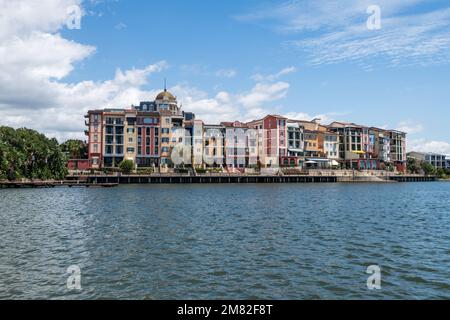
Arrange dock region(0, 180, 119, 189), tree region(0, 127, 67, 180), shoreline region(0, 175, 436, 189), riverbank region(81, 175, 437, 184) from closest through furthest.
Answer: tree region(0, 127, 67, 180) → dock region(0, 180, 119, 189) → shoreline region(0, 175, 436, 189) → riverbank region(81, 175, 437, 184)

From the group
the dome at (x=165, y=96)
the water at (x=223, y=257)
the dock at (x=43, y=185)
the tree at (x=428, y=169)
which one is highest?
the dome at (x=165, y=96)

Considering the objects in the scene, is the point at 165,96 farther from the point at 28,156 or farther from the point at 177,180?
the point at 28,156

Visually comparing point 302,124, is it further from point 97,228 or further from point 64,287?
point 64,287

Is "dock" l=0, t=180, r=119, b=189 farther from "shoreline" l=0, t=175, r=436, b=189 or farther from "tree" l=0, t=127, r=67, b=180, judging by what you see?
"tree" l=0, t=127, r=67, b=180

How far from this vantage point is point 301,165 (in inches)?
5615

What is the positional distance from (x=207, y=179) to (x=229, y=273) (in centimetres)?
10251

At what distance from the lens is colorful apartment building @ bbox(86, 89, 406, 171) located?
124875mm

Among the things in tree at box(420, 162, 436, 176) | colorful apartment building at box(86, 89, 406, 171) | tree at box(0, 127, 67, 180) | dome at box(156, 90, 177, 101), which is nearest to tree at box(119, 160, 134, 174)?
colorful apartment building at box(86, 89, 406, 171)

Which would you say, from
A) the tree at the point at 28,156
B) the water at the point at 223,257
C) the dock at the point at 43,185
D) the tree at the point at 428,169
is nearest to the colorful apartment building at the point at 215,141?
the tree at the point at 28,156

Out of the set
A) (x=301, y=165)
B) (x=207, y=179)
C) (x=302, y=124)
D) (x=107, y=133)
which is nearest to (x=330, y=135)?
(x=302, y=124)

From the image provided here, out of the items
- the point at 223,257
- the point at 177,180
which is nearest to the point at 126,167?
the point at 177,180

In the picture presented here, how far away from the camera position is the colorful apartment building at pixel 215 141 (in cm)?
12488

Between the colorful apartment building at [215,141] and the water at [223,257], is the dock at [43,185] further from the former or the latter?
the water at [223,257]

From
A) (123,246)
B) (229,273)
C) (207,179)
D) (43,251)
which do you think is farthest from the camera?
(207,179)
